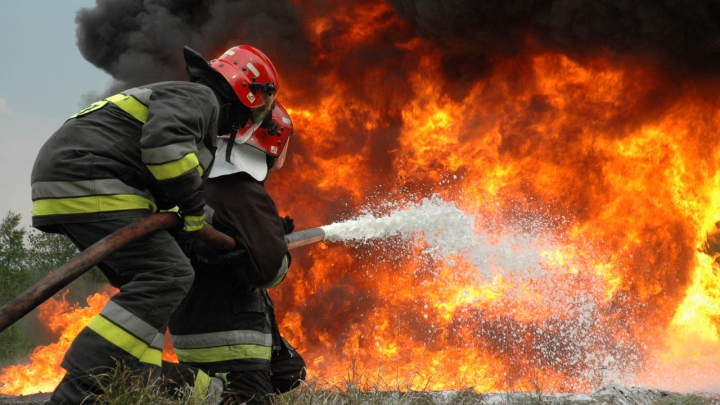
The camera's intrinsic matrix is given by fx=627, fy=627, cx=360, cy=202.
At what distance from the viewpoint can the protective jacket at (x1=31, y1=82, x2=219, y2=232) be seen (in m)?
2.92

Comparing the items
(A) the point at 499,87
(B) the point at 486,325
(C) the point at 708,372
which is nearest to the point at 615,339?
(C) the point at 708,372

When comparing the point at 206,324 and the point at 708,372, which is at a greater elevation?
the point at 206,324

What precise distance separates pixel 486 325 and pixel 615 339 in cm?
153

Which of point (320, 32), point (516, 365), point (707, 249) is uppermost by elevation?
point (320, 32)

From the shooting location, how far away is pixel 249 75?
3732mm

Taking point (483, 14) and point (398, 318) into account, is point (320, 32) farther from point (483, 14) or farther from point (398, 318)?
point (398, 318)

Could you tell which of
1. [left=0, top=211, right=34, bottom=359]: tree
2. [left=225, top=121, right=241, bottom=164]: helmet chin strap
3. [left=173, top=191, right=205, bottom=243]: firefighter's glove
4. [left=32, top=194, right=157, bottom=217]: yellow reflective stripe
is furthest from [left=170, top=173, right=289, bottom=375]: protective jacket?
[left=0, top=211, right=34, bottom=359]: tree

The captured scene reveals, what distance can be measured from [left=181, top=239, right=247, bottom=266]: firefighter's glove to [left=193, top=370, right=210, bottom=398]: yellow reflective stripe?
0.62 meters

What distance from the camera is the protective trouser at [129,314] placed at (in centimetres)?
280

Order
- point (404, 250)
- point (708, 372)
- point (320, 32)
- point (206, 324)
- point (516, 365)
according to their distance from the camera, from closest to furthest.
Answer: point (206, 324)
point (708, 372)
point (516, 365)
point (404, 250)
point (320, 32)

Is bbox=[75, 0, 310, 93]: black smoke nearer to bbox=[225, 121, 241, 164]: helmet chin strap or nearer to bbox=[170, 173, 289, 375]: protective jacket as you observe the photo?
bbox=[225, 121, 241, 164]: helmet chin strap

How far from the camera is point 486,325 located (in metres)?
7.45

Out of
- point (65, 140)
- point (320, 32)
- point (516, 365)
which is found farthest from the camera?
point (320, 32)

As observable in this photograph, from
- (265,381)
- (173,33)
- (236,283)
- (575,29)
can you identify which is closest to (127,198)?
(236,283)
